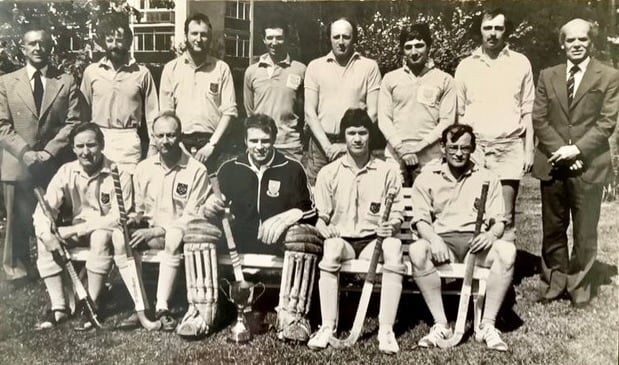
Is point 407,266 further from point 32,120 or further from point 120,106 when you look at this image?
point 32,120

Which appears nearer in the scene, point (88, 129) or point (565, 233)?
point (565, 233)

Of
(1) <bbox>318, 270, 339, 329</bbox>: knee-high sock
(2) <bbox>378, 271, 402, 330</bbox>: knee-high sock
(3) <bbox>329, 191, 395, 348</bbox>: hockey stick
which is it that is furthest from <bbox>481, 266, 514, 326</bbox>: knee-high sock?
(1) <bbox>318, 270, 339, 329</bbox>: knee-high sock

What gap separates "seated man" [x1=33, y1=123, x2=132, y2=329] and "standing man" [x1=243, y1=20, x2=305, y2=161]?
2.20ft

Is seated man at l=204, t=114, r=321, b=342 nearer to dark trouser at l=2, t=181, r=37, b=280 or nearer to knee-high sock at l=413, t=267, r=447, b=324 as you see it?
knee-high sock at l=413, t=267, r=447, b=324

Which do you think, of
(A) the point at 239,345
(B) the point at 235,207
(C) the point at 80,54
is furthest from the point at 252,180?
(C) the point at 80,54

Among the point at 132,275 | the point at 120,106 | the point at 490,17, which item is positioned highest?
the point at 490,17

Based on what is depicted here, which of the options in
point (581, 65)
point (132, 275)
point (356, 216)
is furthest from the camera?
point (132, 275)

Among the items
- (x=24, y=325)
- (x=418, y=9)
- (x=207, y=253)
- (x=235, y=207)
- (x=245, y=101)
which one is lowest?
(x=24, y=325)

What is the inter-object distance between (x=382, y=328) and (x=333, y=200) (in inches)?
22.0

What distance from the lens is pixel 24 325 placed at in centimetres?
301

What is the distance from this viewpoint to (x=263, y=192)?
288 cm

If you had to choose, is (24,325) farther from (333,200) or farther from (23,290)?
(333,200)

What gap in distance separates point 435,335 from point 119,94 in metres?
1.66

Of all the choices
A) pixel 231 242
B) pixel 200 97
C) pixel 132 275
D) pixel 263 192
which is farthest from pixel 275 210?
pixel 132 275
